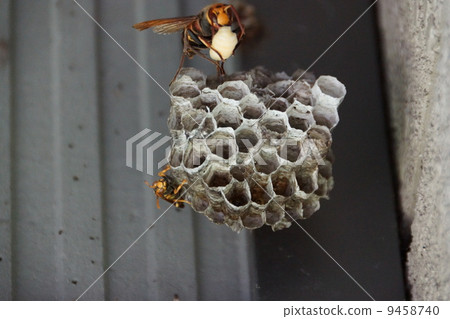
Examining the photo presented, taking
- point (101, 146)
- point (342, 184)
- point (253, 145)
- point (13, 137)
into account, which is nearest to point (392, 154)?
point (342, 184)

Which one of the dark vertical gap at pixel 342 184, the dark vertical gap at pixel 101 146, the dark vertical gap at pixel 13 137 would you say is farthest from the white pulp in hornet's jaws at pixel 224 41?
the dark vertical gap at pixel 13 137

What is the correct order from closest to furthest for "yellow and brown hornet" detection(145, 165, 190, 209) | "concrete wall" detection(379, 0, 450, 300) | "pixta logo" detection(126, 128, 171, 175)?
1. "concrete wall" detection(379, 0, 450, 300)
2. "yellow and brown hornet" detection(145, 165, 190, 209)
3. "pixta logo" detection(126, 128, 171, 175)

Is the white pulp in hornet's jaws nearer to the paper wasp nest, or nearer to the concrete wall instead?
the paper wasp nest

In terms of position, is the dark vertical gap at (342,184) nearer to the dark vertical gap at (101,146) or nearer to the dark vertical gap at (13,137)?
the dark vertical gap at (101,146)

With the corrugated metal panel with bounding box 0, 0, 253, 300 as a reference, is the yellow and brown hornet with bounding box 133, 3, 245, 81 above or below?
above

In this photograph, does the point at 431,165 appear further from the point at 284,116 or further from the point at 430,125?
the point at 284,116

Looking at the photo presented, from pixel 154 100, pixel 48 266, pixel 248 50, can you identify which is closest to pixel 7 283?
pixel 48 266

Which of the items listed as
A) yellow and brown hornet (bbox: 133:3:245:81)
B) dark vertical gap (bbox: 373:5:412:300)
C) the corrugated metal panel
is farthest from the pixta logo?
dark vertical gap (bbox: 373:5:412:300)

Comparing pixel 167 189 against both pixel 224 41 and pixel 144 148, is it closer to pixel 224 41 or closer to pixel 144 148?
pixel 144 148
